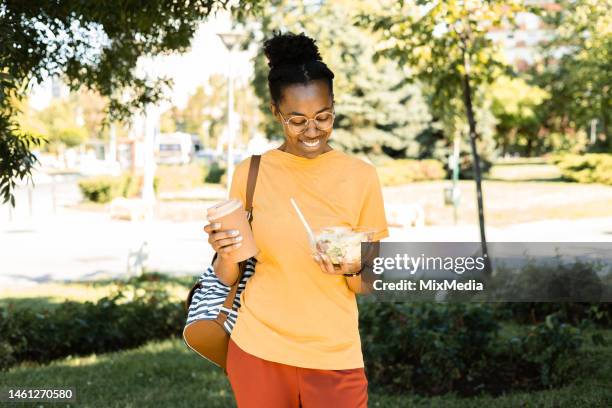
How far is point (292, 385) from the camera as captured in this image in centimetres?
208

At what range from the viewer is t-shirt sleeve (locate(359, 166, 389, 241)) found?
213 centimetres

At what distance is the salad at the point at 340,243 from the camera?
196cm

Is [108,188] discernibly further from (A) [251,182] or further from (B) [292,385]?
(B) [292,385]

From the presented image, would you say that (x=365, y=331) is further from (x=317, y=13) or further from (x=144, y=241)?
(x=317, y=13)

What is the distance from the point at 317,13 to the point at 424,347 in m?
23.3

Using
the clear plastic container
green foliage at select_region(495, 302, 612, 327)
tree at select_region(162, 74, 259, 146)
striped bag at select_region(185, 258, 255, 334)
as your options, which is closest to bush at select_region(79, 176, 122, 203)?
green foliage at select_region(495, 302, 612, 327)

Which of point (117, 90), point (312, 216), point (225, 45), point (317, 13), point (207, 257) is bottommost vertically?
point (207, 257)

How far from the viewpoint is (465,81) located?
764 cm

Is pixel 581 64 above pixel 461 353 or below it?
above

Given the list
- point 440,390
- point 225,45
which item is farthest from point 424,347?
point 225,45

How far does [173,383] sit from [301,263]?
381 cm

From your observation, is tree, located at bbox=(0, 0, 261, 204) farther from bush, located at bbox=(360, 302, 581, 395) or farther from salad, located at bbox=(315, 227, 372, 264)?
bush, located at bbox=(360, 302, 581, 395)

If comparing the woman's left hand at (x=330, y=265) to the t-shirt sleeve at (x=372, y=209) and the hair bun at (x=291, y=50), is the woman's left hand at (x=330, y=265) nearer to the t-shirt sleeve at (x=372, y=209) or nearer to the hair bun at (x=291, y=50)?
the t-shirt sleeve at (x=372, y=209)

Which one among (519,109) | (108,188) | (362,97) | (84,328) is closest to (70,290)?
(84,328)
